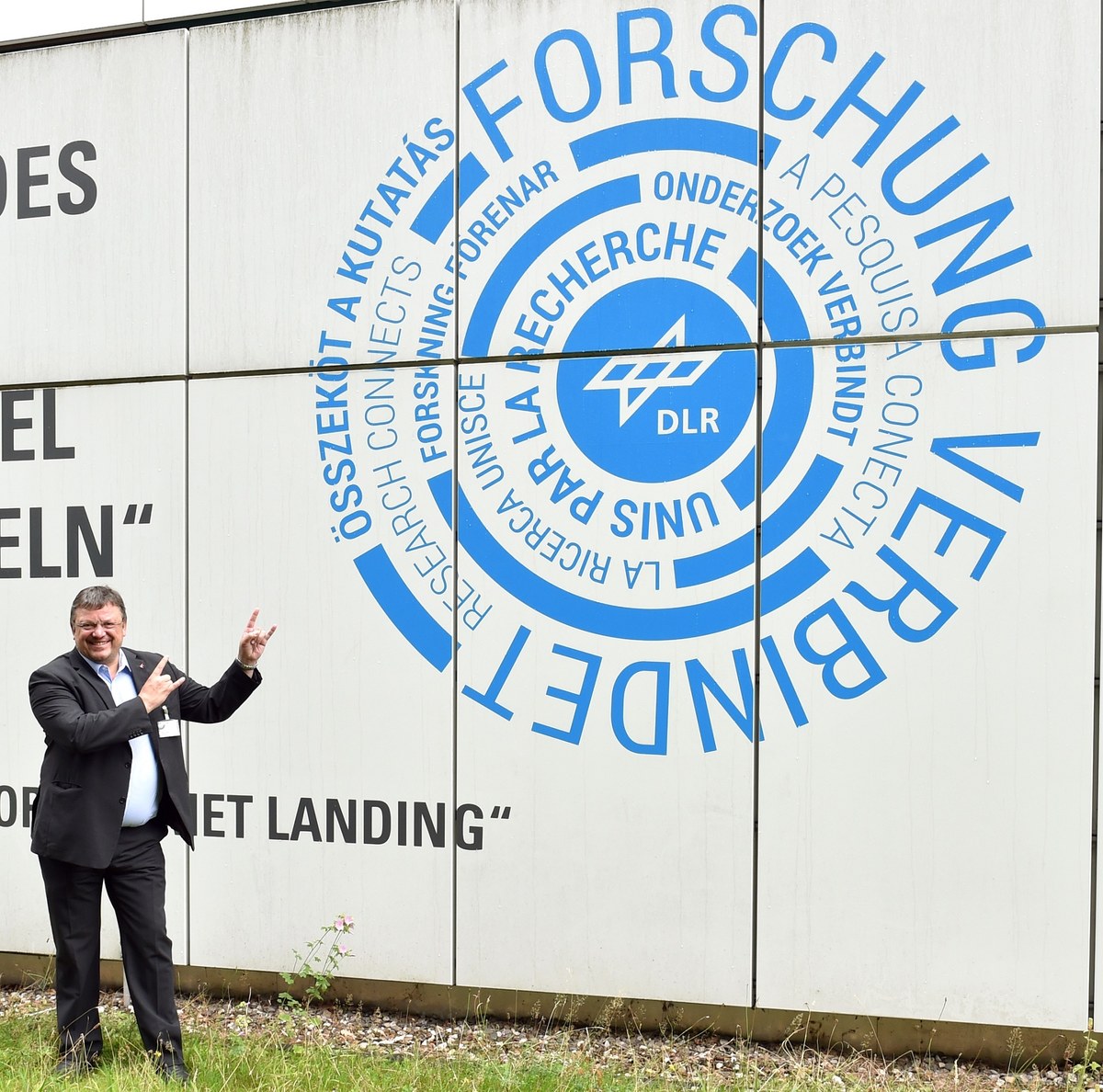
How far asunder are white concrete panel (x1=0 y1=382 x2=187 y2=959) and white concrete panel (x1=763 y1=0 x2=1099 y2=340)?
298cm

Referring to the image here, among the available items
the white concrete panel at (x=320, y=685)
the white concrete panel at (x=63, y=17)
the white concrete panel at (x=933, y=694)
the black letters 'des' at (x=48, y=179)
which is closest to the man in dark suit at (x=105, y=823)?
the white concrete panel at (x=320, y=685)

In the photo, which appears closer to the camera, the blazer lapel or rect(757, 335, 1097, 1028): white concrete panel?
the blazer lapel

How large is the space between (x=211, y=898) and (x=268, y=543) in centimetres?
166

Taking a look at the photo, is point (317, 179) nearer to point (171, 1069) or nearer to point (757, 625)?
point (757, 625)

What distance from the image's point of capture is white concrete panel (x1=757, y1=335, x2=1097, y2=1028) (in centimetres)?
469

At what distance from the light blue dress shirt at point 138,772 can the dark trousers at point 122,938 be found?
7 centimetres

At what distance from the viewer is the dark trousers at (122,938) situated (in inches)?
172

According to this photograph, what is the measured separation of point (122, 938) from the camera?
4.40 m

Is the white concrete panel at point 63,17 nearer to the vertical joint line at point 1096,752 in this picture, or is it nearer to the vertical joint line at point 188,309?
the vertical joint line at point 188,309

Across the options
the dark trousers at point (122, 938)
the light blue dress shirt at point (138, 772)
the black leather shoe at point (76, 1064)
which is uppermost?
the light blue dress shirt at point (138, 772)

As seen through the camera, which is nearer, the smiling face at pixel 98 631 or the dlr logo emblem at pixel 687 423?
the smiling face at pixel 98 631

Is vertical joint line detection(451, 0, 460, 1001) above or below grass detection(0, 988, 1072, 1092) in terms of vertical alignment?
above

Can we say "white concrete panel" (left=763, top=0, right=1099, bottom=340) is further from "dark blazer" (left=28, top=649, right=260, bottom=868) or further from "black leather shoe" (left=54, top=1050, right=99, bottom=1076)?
"black leather shoe" (left=54, top=1050, right=99, bottom=1076)

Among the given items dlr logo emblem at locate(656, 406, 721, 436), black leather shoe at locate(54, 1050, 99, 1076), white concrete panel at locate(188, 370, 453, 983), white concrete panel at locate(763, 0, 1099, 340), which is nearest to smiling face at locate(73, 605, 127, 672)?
white concrete panel at locate(188, 370, 453, 983)
